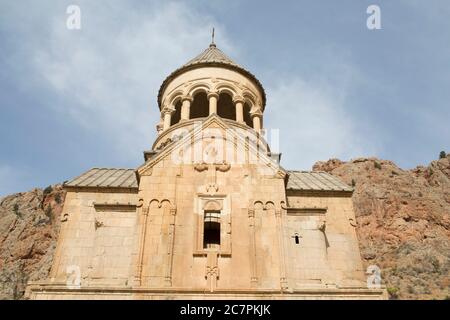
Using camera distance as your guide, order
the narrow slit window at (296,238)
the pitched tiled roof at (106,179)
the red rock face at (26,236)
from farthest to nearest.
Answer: the red rock face at (26,236)
the pitched tiled roof at (106,179)
the narrow slit window at (296,238)

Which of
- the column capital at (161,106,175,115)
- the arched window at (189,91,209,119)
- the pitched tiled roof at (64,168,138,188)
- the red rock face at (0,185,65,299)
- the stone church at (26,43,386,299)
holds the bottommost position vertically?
the stone church at (26,43,386,299)

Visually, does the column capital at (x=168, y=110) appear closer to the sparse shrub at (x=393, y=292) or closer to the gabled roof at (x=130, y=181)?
the gabled roof at (x=130, y=181)

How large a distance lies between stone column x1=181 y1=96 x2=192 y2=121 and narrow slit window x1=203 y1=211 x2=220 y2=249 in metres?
5.74

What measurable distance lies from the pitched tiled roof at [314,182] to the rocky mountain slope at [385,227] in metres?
40.5

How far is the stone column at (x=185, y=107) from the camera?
58.1ft

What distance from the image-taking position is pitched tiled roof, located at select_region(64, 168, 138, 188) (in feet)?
48.0

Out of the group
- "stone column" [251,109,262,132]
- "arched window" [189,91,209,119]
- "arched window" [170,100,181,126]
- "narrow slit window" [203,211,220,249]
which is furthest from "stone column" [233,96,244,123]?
"narrow slit window" [203,211,220,249]

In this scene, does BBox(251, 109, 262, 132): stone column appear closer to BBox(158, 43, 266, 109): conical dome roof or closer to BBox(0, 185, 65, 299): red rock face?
BBox(158, 43, 266, 109): conical dome roof

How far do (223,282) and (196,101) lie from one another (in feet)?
35.9

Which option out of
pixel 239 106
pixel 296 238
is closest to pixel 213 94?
pixel 239 106

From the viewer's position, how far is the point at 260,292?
10.9 m

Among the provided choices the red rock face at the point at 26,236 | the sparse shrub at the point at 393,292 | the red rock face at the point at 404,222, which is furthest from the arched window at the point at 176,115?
the red rock face at the point at 404,222
